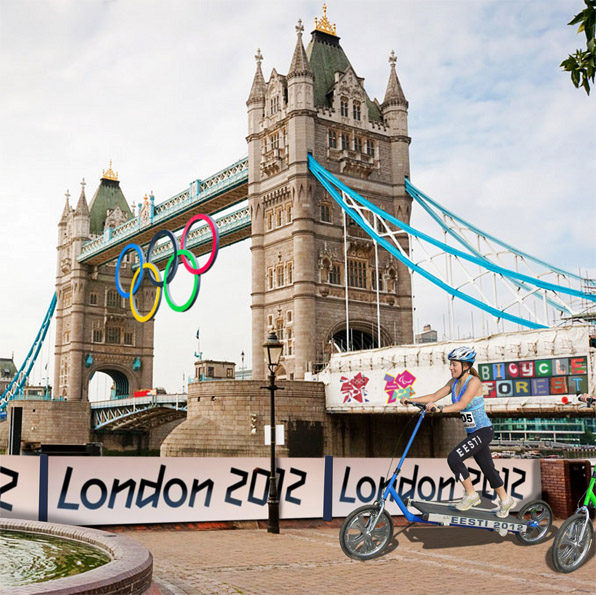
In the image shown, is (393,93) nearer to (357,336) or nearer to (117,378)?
(357,336)

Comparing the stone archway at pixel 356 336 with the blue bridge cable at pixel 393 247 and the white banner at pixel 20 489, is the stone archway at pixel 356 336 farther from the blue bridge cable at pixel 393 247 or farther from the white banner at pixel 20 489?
the white banner at pixel 20 489

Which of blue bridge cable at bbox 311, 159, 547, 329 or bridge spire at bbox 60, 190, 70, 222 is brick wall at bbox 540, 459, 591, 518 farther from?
bridge spire at bbox 60, 190, 70, 222

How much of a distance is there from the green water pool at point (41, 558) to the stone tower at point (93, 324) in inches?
2514

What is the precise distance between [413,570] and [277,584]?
1672 millimetres

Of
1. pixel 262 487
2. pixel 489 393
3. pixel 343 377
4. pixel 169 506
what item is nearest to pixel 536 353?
pixel 489 393

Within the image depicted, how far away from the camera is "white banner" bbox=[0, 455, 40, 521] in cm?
1329

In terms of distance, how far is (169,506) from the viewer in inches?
570

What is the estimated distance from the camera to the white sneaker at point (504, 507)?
6.76 m

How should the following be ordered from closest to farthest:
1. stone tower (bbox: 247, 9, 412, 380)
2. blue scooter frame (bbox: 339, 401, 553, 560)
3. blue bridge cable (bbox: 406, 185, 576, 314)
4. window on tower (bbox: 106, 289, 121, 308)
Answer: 1. blue scooter frame (bbox: 339, 401, 553, 560)
2. blue bridge cable (bbox: 406, 185, 576, 314)
3. stone tower (bbox: 247, 9, 412, 380)
4. window on tower (bbox: 106, 289, 121, 308)

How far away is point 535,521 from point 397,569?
233cm

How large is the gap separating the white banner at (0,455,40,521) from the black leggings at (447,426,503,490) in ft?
30.4

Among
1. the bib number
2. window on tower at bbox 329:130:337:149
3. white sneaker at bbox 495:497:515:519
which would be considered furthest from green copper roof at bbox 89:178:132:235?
white sneaker at bbox 495:497:515:519

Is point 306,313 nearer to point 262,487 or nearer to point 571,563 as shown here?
point 262,487

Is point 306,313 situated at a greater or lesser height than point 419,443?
greater
